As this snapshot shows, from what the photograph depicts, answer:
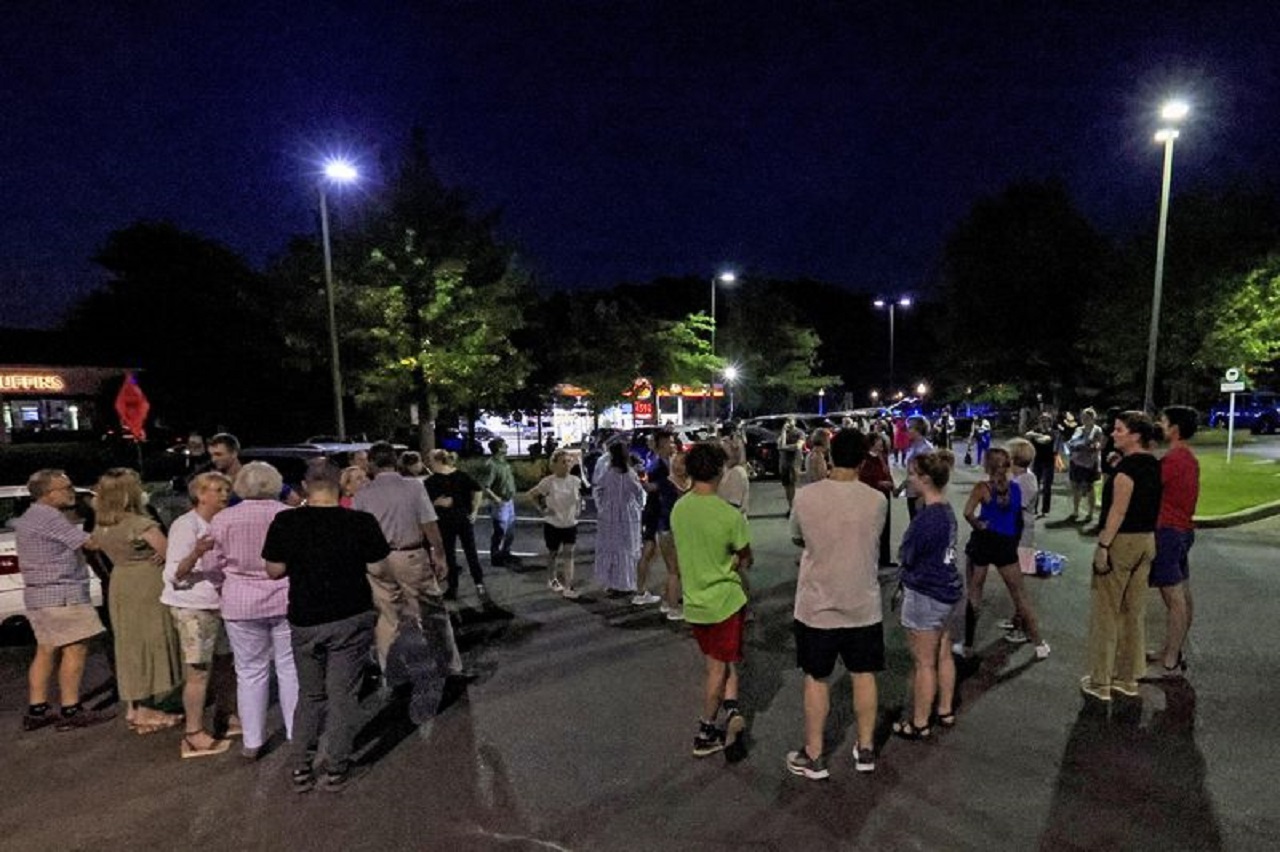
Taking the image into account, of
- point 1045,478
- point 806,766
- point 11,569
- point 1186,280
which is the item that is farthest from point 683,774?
point 1186,280

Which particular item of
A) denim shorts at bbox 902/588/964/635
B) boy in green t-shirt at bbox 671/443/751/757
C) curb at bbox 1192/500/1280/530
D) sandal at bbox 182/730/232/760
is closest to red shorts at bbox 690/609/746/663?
boy in green t-shirt at bbox 671/443/751/757

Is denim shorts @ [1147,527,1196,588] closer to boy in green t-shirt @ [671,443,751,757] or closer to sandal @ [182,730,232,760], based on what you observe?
boy in green t-shirt @ [671,443,751,757]

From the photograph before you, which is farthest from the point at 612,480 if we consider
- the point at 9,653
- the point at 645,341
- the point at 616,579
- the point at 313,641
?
the point at 645,341

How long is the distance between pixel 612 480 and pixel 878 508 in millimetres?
4202

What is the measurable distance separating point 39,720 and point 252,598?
2149mm

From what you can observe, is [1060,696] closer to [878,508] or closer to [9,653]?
[878,508]

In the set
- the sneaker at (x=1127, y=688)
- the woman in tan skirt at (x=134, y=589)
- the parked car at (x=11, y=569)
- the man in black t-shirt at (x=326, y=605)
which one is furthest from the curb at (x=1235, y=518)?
the parked car at (x=11, y=569)

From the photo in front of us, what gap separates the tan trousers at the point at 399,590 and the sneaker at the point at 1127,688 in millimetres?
4699

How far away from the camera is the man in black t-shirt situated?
3.98m

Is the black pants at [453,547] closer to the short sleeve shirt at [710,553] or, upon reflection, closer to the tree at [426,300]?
the short sleeve shirt at [710,553]

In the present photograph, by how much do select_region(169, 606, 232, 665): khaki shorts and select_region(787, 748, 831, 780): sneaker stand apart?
134 inches

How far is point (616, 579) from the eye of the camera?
26.0ft

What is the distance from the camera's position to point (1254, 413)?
114ft

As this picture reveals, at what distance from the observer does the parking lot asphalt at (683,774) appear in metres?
3.67
